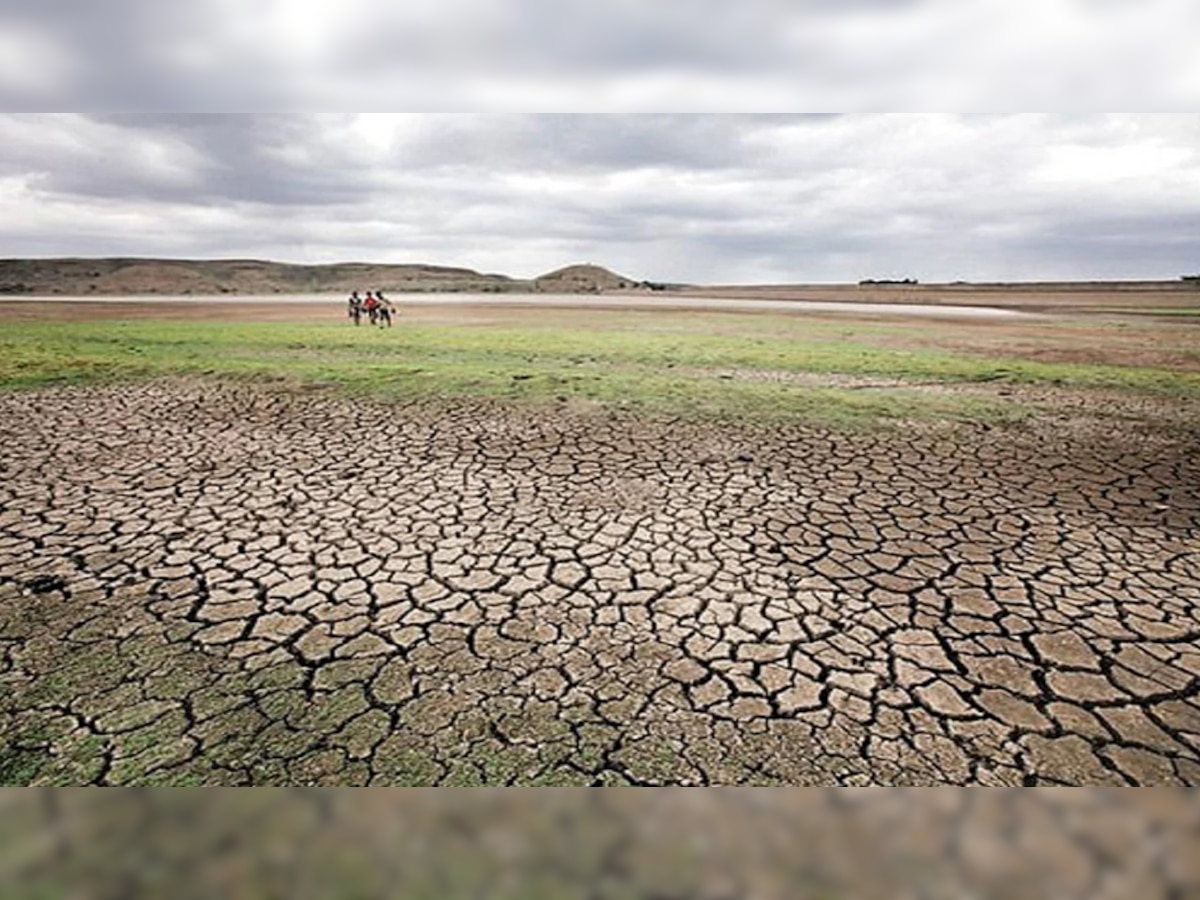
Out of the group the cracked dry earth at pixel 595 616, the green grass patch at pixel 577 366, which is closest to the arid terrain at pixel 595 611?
the cracked dry earth at pixel 595 616

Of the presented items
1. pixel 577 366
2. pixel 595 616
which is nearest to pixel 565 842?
pixel 595 616

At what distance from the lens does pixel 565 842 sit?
193cm

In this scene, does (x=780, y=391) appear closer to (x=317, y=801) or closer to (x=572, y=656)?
(x=572, y=656)

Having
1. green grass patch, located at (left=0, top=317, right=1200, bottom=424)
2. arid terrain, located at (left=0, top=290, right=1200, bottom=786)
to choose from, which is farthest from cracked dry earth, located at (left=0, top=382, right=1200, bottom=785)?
green grass patch, located at (left=0, top=317, right=1200, bottom=424)

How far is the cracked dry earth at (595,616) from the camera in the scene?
2.42m

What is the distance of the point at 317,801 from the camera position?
2133 millimetres

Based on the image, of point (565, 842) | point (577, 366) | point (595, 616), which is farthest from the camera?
point (577, 366)

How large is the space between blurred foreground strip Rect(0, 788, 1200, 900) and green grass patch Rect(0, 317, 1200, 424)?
6.42 meters

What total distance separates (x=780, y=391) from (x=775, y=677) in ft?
25.3

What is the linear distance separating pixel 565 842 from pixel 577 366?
11.1 m

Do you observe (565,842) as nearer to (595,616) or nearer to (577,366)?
(595,616)

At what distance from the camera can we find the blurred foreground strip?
1.70 meters

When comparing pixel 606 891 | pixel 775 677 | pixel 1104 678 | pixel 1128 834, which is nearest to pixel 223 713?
pixel 606 891

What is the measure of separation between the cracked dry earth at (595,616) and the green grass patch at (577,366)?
114 inches
